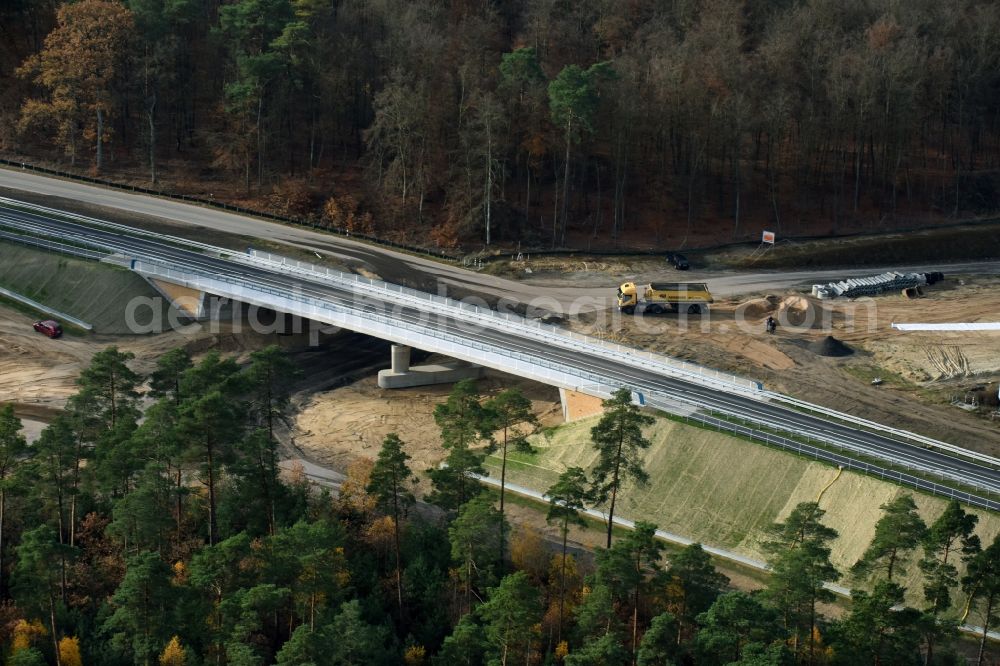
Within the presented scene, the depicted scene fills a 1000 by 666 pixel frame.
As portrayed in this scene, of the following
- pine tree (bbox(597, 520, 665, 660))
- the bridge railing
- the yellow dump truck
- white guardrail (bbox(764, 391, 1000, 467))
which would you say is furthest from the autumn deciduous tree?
pine tree (bbox(597, 520, 665, 660))

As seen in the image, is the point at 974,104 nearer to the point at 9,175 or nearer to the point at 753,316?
the point at 753,316

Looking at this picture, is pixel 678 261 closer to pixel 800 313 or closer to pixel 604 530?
pixel 800 313

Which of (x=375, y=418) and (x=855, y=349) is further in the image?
(x=855, y=349)

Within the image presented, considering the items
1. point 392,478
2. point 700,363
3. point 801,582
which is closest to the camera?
point 801,582

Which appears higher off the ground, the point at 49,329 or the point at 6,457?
the point at 6,457

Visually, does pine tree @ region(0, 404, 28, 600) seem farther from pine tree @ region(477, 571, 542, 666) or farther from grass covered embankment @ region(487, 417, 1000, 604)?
grass covered embankment @ region(487, 417, 1000, 604)

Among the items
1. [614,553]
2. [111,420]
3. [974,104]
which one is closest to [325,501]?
[111,420]

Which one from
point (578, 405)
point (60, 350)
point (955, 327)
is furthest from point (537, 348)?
point (60, 350)

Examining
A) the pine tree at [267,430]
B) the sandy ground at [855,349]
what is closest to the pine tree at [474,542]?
the pine tree at [267,430]
